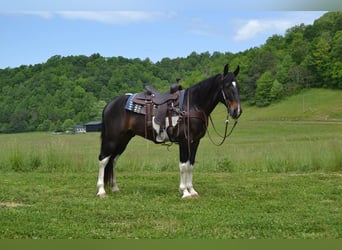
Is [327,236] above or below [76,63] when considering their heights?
below

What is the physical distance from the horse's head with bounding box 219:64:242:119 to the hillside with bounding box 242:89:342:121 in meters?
20.0

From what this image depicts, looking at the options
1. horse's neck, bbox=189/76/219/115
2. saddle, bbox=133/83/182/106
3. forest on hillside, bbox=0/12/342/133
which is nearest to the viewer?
horse's neck, bbox=189/76/219/115

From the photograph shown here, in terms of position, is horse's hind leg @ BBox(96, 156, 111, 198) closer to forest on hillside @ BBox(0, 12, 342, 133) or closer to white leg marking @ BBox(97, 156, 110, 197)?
white leg marking @ BBox(97, 156, 110, 197)

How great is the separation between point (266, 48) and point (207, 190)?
16.1m

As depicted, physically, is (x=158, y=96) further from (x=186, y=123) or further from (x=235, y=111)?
(x=235, y=111)

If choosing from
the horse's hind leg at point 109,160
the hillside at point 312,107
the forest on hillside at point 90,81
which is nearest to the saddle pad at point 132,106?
the horse's hind leg at point 109,160

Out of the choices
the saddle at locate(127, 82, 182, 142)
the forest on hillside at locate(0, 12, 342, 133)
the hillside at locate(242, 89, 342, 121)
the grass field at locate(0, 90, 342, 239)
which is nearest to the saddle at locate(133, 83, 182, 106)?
the saddle at locate(127, 82, 182, 142)

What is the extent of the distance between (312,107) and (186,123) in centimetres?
3153

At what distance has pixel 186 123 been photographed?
19.5 ft

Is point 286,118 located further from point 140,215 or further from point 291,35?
point 140,215

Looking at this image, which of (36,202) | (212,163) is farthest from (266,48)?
(36,202)

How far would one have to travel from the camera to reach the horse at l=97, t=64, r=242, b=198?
5.70 meters

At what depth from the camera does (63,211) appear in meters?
4.80

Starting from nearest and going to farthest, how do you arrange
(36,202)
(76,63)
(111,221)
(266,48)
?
(111,221), (36,202), (76,63), (266,48)
